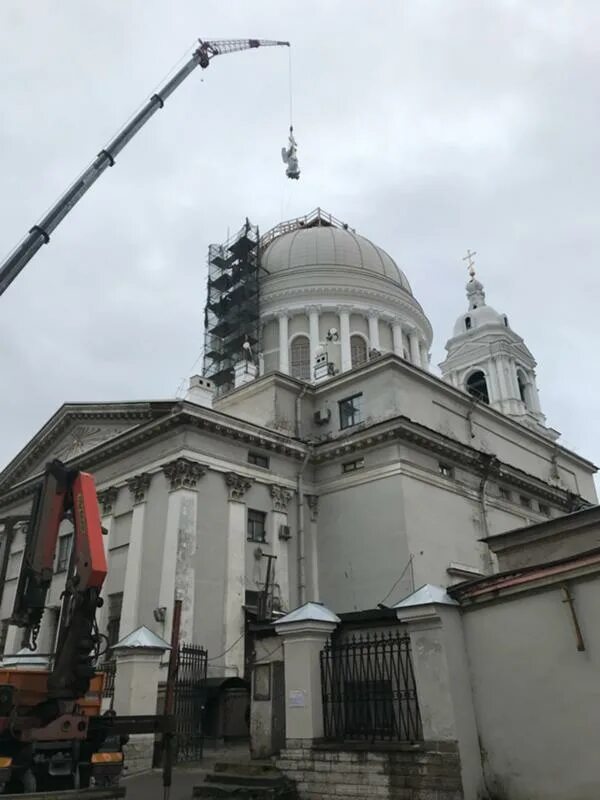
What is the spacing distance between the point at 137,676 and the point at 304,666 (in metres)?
5.59

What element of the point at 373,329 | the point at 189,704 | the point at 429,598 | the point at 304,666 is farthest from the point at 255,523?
the point at 373,329

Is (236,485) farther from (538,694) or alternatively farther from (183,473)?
(538,694)

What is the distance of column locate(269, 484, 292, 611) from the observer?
24.0m

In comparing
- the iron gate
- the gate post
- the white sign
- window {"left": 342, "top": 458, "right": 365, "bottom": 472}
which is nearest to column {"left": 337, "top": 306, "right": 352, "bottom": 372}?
window {"left": 342, "top": 458, "right": 365, "bottom": 472}

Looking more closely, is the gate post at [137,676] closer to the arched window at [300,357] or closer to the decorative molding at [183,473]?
the decorative molding at [183,473]

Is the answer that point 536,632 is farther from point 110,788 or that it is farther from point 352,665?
point 110,788

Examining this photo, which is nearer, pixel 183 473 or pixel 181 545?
pixel 181 545

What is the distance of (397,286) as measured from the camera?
4188cm

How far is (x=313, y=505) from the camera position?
26.7m

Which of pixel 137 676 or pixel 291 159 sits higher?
pixel 291 159

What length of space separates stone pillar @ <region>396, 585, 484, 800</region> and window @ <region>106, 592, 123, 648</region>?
15680 millimetres

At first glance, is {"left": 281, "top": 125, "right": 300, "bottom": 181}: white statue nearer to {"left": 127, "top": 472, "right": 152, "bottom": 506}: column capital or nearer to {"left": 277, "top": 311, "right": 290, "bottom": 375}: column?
{"left": 277, "top": 311, "right": 290, "bottom": 375}: column

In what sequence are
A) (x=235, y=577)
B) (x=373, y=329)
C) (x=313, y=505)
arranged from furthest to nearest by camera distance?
(x=373, y=329) < (x=313, y=505) < (x=235, y=577)

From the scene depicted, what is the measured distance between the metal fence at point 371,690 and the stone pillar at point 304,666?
0.20m
